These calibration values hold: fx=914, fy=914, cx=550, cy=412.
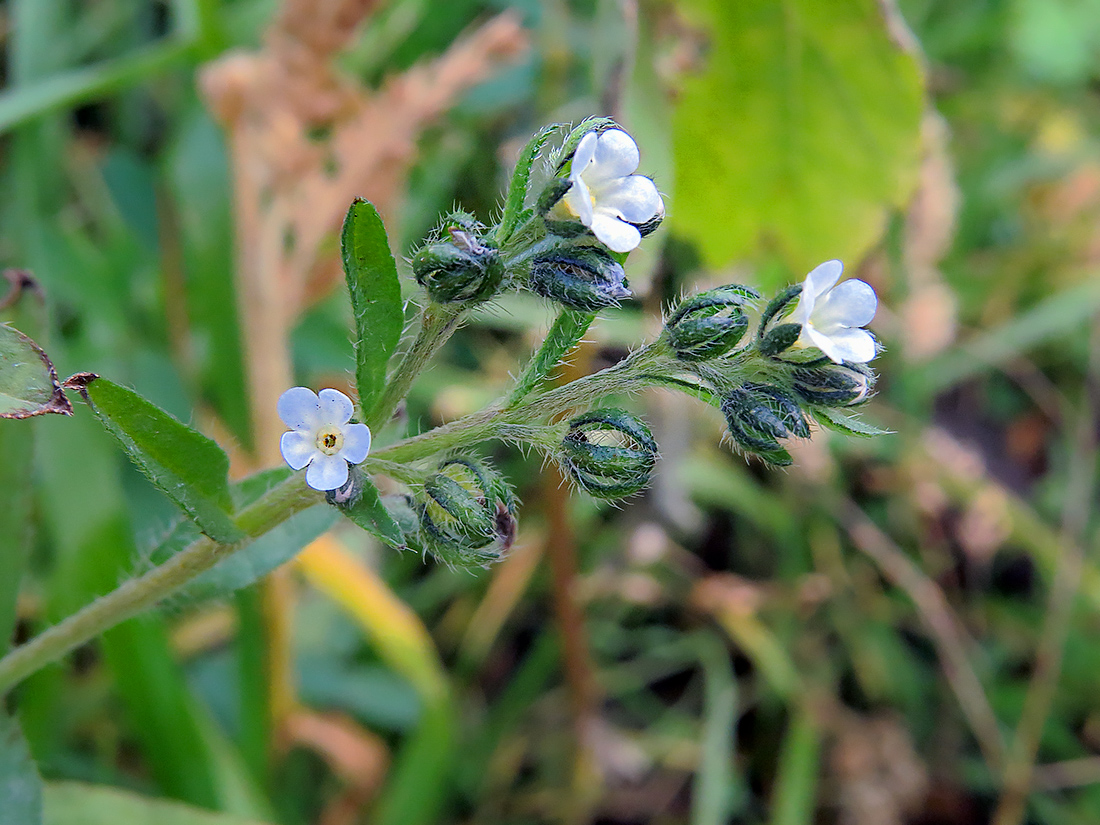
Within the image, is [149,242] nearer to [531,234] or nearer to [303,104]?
[303,104]

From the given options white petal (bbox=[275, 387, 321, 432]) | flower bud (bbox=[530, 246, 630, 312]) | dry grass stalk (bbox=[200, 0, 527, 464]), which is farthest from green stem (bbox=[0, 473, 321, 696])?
dry grass stalk (bbox=[200, 0, 527, 464])

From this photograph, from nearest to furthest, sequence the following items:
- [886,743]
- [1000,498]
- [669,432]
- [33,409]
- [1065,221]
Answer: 1. [33,409]
2. [669,432]
3. [886,743]
4. [1000,498]
5. [1065,221]

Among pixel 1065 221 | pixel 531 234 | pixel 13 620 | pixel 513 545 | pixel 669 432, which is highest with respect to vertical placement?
pixel 1065 221

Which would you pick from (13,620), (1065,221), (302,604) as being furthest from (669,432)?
(1065,221)

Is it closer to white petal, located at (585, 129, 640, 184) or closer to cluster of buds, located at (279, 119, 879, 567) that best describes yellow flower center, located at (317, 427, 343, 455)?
cluster of buds, located at (279, 119, 879, 567)

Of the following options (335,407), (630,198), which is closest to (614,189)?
(630,198)

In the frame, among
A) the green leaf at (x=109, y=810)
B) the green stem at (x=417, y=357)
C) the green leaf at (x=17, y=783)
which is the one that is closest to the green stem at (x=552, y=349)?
the green stem at (x=417, y=357)

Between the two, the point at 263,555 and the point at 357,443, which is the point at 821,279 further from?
the point at 263,555

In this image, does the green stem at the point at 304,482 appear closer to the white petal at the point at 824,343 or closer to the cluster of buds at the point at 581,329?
the cluster of buds at the point at 581,329
